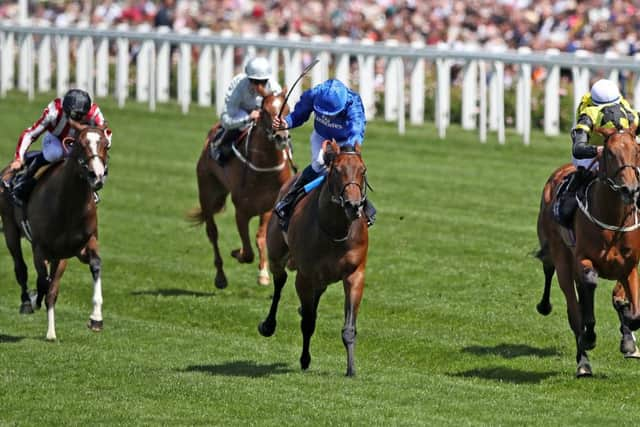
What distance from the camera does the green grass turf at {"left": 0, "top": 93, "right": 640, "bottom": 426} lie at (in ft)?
31.3

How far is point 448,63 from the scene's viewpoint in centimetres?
2256

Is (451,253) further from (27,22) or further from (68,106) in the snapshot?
(27,22)

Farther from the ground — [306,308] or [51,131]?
[51,131]

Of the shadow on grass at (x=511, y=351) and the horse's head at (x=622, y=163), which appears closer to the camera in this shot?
the horse's head at (x=622, y=163)

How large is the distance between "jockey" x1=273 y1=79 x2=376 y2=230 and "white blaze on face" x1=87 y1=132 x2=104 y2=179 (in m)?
1.26

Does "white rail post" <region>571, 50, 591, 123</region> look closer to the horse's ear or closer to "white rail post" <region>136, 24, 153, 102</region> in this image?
"white rail post" <region>136, 24, 153, 102</region>

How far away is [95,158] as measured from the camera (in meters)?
11.5

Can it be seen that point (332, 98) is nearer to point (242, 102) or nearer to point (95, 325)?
point (95, 325)

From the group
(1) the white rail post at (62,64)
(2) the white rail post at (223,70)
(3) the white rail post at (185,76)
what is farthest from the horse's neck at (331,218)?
(1) the white rail post at (62,64)

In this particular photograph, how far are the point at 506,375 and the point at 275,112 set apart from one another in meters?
3.83

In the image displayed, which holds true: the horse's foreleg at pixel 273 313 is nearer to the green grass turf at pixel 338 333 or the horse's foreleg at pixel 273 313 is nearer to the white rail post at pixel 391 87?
the green grass turf at pixel 338 333

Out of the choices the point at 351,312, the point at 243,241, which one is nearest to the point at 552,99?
the point at 243,241

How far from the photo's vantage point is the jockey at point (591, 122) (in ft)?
34.4

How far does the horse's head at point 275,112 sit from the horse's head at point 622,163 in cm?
418
